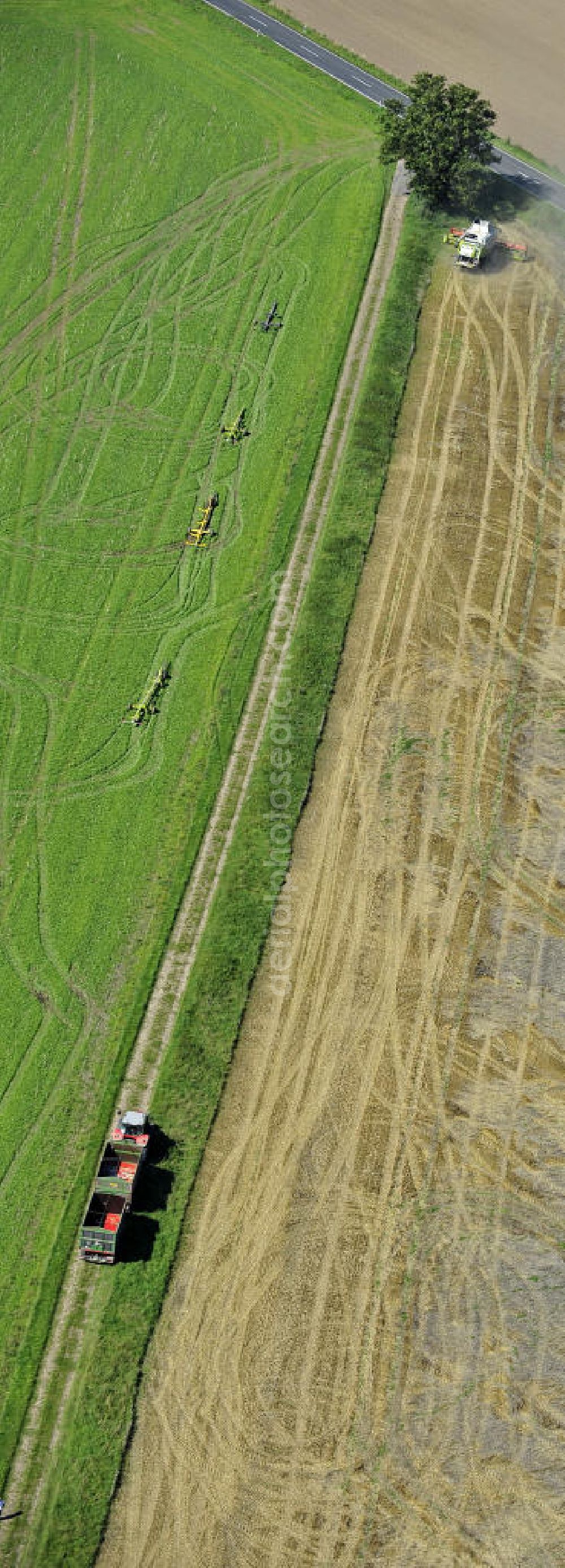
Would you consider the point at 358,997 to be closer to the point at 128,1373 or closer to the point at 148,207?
the point at 128,1373

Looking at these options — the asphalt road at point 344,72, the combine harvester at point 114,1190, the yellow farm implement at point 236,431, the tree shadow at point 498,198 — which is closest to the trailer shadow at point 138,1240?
the combine harvester at point 114,1190

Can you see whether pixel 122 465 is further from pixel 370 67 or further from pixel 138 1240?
pixel 370 67

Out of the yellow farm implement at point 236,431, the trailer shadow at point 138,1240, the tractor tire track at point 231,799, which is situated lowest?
the trailer shadow at point 138,1240

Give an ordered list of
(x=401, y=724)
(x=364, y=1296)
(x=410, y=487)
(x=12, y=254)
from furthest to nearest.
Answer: (x=12, y=254) → (x=410, y=487) → (x=401, y=724) → (x=364, y=1296)

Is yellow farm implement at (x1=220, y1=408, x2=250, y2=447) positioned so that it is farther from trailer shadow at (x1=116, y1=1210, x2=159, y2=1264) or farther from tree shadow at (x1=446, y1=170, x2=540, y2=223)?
trailer shadow at (x1=116, y1=1210, x2=159, y2=1264)

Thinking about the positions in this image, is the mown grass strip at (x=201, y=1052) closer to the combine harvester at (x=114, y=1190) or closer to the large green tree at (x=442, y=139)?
the combine harvester at (x=114, y=1190)

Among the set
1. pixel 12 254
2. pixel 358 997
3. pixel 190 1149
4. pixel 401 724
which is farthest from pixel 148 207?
pixel 190 1149

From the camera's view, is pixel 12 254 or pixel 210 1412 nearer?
pixel 210 1412
